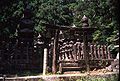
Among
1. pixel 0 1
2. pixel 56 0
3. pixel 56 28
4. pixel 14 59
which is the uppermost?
pixel 56 0

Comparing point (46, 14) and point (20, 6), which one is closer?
point (20, 6)

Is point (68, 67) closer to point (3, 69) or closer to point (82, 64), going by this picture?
point (82, 64)

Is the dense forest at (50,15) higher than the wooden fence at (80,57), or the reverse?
the dense forest at (50,15)

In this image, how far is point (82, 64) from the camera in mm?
9633

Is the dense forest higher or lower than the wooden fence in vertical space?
higher

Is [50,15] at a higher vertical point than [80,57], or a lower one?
higher

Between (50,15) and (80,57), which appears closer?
(80,57)

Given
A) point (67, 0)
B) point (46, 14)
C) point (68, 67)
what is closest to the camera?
point (68, 67)

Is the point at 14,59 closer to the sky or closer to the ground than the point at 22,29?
closer to the ground

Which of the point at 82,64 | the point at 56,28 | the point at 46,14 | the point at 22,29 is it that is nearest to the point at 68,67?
the point at 82,64

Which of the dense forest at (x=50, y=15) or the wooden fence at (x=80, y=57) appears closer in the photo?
the wooden fence at (x=80, y=57)

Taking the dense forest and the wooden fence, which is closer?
the wooden fence

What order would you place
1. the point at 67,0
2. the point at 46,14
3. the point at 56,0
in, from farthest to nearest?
1. the point at 67,0
2. the point at 56,0
3. the point at 46,14

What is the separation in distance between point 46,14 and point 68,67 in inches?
518
